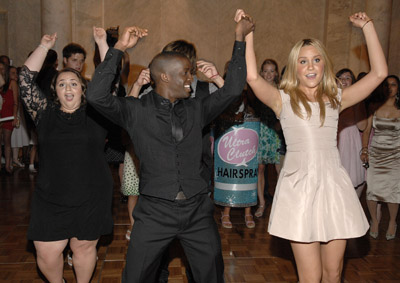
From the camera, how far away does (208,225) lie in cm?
226

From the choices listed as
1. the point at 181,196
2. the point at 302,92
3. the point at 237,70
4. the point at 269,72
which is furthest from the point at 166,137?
the point at 269,72

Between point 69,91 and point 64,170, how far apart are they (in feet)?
1.60

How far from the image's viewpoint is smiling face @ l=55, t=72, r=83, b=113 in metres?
2.70

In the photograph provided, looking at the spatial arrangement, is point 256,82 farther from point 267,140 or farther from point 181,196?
point 267,140

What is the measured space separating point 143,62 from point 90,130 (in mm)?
6132

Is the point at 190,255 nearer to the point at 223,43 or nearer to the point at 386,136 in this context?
the point at 386,136

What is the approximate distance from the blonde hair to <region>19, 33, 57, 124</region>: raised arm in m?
1.50

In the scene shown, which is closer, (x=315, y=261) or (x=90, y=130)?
(x=315, y=261)

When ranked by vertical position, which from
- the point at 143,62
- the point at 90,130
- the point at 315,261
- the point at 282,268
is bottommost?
the point at 282,268

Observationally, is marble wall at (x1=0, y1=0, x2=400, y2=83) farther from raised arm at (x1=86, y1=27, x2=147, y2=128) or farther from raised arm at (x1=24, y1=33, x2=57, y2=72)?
raised arm at (x1=86, y1=27, x2=147, y2=128)

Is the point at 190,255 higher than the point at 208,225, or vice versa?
the point at 208,225

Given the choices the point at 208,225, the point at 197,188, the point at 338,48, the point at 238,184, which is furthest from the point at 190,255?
the point at 338,48

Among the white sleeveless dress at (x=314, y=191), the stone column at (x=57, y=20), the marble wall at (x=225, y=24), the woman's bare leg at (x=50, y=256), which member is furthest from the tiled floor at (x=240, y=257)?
the marble wall at (x=225, y=24)

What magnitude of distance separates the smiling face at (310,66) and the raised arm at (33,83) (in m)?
1.56
